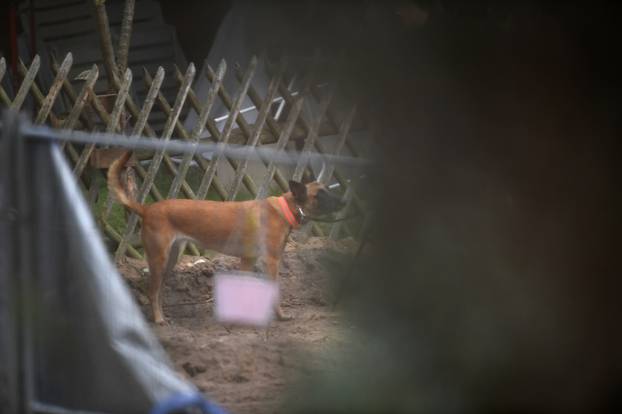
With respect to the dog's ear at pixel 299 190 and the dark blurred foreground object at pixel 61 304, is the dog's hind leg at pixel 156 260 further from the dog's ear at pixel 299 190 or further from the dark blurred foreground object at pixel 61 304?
the dark blurred foreground object at pixel 61 304

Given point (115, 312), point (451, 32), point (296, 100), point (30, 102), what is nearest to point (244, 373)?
point (115, 312)

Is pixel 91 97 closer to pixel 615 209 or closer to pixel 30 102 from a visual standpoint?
pixel 30 102

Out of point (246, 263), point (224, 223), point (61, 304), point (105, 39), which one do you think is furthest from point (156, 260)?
point (61, 304)

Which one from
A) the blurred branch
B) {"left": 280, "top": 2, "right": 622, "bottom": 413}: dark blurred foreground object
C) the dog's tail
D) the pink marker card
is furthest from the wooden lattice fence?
{"left": 280, "top": 2, "right": 622, "bottom": 413}: dark blurred foreground object

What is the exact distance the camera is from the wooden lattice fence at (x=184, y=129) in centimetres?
741

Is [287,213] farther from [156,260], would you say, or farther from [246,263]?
[156,260]

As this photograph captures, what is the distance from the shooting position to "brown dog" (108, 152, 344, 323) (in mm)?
6500

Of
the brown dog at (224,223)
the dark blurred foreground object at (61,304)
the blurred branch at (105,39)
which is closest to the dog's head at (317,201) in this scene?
the brown dog at (224,223)

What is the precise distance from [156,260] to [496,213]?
3682 mm

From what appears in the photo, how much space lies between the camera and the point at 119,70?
7.84 metres

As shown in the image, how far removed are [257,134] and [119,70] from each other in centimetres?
123

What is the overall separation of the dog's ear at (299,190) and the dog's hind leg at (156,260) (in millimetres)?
871

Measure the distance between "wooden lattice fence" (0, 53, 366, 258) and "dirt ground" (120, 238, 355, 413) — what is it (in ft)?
1.21

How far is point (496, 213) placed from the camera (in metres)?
3.30
